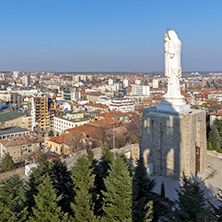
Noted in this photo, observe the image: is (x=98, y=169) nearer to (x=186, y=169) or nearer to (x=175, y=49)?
(x=186, y=169)

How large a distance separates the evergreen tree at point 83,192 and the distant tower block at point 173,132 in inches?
141

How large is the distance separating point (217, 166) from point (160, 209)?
5.26m

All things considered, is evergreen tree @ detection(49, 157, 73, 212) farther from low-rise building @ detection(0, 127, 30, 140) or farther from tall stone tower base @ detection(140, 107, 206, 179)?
low-rise building @ detection(0, 127, 30, 140)

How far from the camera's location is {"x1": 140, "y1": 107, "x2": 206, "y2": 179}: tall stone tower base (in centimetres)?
1015

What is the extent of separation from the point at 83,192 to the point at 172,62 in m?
7.00

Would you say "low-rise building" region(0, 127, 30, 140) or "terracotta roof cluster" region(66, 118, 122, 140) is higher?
"terracotta roof cluster" region(66, 118, 122, 140)

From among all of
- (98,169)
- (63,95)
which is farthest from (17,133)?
(63,95)

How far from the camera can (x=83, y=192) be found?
658 cm

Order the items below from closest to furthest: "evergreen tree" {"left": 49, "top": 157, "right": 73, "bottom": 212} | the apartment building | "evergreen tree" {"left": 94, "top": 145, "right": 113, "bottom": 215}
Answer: "evergreen tree" {"left": 94, "top": 145, "right": 113, "bottom": 215}, "evergreen tree" {"left": 49, "top": 157, "right": 73, "bottom": 212}, the apartment building

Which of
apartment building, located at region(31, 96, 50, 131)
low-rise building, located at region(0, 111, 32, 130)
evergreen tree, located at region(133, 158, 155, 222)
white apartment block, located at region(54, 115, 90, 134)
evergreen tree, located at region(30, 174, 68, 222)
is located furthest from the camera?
low-rise building, located at region(0, 111, 32, 130)

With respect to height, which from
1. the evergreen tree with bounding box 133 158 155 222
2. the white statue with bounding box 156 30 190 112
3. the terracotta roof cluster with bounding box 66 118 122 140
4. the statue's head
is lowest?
the terracotta roof cluster with bounding box 66 118 122 140

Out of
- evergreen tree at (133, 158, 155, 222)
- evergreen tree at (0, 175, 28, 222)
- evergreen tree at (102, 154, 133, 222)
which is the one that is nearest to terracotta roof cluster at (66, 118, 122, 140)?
evergreen tree at (133, 158, 155, 222)

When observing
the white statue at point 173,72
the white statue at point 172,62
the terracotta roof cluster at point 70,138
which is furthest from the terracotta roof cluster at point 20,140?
the white statue at point 172,62

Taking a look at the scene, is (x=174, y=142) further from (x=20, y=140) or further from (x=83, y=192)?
(x=20, y=140)
